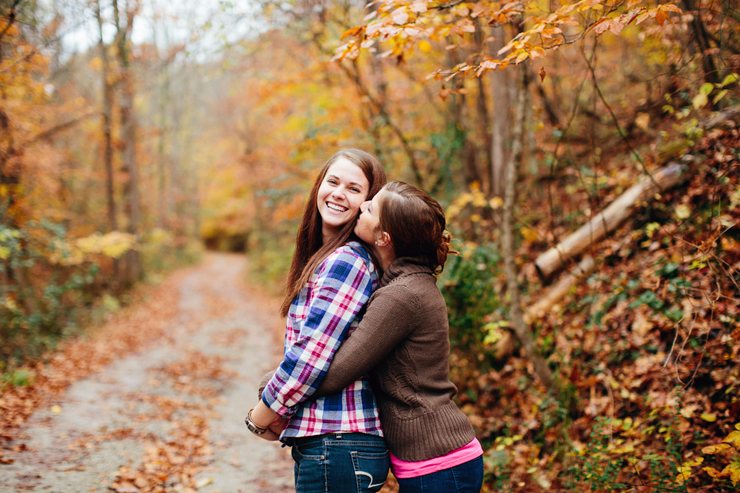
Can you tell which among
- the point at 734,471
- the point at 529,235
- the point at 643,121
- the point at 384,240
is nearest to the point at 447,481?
the point at 384,240

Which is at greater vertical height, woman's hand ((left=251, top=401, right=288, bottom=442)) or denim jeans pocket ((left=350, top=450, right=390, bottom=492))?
woman's hand ((left=251, top=401, right=288, bottom=442))

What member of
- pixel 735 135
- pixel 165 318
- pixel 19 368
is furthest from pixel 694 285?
pixel 165 318

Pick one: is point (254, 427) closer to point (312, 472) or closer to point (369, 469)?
point (312, 472)

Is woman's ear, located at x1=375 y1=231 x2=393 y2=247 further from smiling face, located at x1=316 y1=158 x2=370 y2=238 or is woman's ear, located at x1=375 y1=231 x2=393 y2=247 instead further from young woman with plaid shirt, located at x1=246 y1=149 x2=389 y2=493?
smiling face, located at x1=316 y1=158 x2=370 y2=238

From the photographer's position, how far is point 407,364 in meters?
1.75

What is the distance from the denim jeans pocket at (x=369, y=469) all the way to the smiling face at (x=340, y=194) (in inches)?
40.2

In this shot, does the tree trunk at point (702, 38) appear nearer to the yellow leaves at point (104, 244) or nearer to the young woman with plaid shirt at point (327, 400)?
the young woman with plaid shirt at point (327, 400)

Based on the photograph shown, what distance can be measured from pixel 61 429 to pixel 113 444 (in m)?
0.76

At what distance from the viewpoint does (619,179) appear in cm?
542

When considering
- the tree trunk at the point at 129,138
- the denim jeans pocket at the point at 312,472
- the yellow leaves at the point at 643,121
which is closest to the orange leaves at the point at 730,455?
the denim jeans pocket at the point at 312,472

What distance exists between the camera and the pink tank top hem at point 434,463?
173 cm

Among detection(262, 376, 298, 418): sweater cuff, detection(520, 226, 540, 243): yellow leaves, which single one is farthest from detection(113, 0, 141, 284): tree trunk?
detection(262, 376, 298, 418): sweater cuff

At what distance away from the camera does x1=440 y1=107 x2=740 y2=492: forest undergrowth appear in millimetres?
2854

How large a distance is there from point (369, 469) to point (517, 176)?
3.04 m
